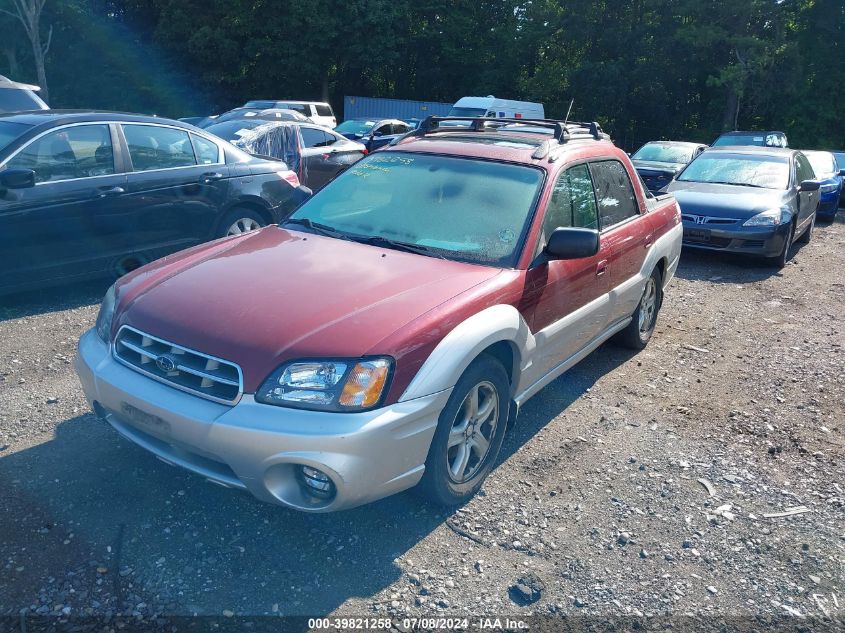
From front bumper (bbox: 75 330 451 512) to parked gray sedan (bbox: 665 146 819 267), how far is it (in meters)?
7.59

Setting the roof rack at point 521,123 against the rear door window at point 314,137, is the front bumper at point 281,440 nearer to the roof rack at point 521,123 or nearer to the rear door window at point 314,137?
the roof rack at point 521,123

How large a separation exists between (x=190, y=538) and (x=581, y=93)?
32.6 meters

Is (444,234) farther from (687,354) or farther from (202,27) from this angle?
(202,27)

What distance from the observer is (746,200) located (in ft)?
31.8

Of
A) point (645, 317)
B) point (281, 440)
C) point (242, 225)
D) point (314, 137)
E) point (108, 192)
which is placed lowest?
point (645, 317)

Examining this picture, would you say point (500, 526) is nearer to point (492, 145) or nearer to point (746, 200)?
point (492, 145)

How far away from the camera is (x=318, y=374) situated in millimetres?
2859

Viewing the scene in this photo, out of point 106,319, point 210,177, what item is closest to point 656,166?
point 210,177

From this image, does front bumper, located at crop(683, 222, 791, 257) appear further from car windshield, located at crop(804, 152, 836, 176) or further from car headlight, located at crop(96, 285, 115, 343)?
car headlight, located at crop(96, 285, 115, 343)

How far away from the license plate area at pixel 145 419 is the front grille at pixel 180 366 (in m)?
0.15

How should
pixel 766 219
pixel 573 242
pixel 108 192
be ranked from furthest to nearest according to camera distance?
pixel 766 219
pixel 108 192
pixel 573 242

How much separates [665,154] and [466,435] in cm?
1436

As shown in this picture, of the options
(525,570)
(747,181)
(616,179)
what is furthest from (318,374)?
(747,181)

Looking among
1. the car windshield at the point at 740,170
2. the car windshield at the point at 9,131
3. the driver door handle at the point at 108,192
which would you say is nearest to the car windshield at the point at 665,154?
the car windshield at the point at 740,170
